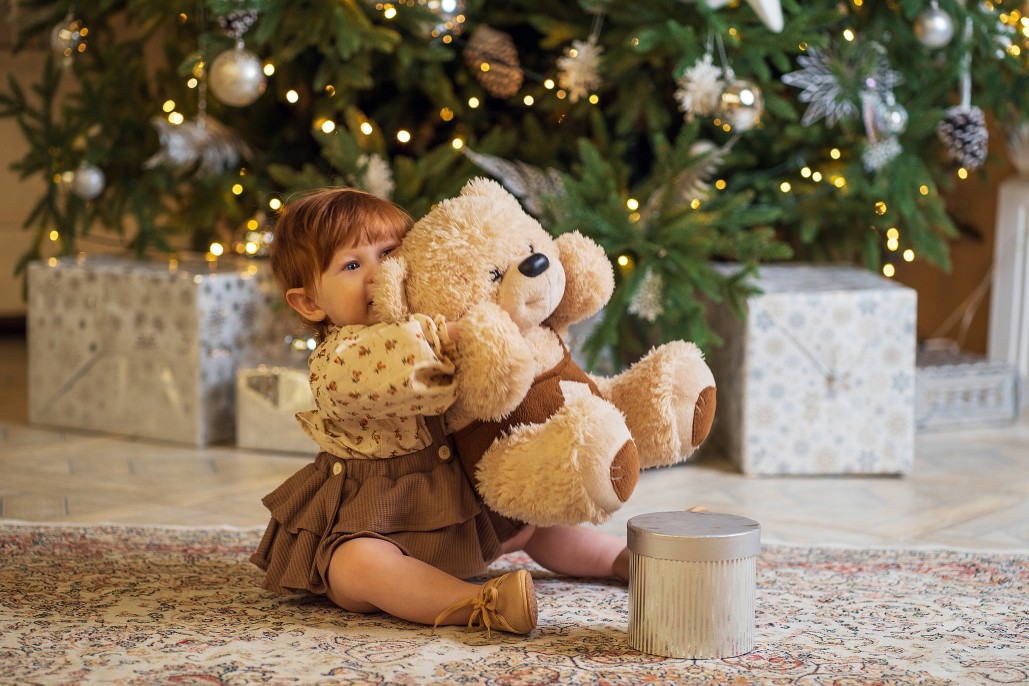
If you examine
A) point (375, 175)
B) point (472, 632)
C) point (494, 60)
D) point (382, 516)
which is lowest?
point (472, 632)

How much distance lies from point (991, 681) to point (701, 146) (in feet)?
4.41

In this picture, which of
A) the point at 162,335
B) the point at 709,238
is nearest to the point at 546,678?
the point at 709,238

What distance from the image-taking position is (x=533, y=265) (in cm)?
133

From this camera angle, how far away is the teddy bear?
128 cm

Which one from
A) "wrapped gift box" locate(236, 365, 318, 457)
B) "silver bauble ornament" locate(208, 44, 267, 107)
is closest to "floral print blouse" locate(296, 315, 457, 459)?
"wrapped gift box" locate(236, 365, 318, 457)

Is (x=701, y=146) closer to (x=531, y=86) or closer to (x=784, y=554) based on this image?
(x=531, y=86)

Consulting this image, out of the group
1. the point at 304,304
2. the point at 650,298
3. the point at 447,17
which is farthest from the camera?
the point at 447,17

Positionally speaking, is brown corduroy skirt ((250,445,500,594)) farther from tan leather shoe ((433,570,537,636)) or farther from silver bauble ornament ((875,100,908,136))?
silver bauble ornament ((875,100,908,136))

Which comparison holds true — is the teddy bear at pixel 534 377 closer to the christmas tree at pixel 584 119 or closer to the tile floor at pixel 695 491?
the tile floor at pixel 695 491

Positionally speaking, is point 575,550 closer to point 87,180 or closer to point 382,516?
point 382,516

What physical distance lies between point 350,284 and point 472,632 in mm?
400

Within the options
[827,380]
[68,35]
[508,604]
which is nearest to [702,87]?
[827,380]

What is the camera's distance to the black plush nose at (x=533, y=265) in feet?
4.38

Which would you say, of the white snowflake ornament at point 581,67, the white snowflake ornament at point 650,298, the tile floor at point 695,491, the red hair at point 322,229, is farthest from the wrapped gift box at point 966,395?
the red hair at point 322,229
